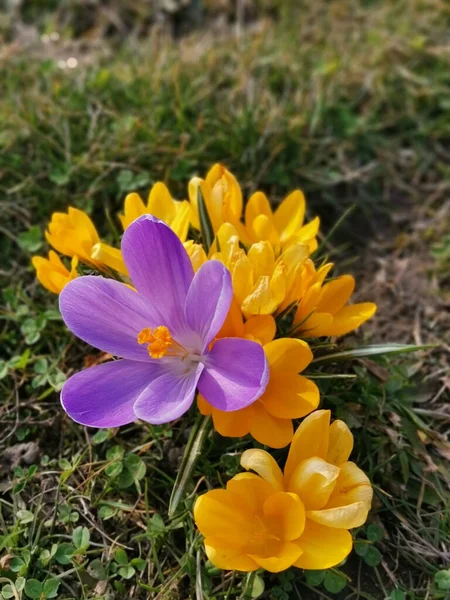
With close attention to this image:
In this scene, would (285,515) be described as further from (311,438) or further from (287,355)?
(287,355)

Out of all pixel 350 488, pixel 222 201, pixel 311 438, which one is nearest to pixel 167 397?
pixel 311 438

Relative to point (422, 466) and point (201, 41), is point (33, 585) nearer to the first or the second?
point (422, 466)

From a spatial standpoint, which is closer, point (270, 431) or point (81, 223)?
point (270, 431)

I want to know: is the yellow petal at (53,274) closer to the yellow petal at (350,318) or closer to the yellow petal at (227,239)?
the yellow petal at (227,239)

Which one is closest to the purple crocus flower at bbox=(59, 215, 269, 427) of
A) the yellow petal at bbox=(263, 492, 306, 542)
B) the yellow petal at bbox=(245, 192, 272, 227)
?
the yellow petal at bbox=(263, 492, 306, 542)

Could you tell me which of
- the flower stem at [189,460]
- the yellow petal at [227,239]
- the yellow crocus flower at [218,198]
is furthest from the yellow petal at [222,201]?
the flower stem at [189,460]
